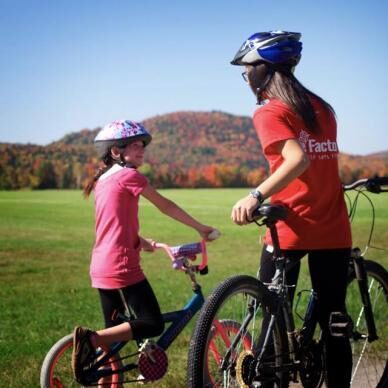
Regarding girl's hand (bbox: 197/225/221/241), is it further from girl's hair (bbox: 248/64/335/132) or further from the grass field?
the grass field

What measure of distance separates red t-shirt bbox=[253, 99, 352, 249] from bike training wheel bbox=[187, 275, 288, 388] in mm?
311

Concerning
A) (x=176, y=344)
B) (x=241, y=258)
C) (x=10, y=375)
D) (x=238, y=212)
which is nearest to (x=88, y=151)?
(x=241, y=258)

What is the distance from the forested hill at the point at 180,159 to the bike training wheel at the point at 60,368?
12.8 feet

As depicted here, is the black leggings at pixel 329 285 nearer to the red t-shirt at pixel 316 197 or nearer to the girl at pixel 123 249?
the red t-shirt at pixel 316 197

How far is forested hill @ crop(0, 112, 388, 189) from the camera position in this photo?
292 inches

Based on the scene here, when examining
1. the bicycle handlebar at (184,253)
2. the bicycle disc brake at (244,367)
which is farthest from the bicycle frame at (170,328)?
the bicycle disc brake at (244,367)

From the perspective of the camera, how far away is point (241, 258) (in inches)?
379

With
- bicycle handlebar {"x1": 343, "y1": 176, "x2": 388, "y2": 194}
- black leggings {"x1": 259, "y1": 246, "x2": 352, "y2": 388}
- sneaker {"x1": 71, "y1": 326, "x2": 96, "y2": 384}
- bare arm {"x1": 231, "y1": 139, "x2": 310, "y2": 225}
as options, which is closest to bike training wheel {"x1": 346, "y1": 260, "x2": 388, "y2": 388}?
black leggings {"x1": 259, "y1": 246, "x2": 352, "y2": 388}

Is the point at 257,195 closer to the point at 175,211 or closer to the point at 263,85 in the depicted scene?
the point at 263,85

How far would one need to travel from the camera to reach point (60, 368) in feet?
9.64

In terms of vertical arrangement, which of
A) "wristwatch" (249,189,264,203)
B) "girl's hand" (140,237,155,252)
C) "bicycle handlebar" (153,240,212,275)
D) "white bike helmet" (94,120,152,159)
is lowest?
"bicycle handlebar" (153,240,212,275)

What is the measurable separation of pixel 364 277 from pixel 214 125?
10.6 metres

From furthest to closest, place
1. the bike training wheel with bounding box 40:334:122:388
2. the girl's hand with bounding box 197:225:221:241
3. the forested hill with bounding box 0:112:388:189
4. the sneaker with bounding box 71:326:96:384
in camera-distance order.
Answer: the forested hill with bounding box 0:112:388:189 → the girl's hand with bounding box 197:225:221:241 → the bike training wheel with bounding box 40:334:122:388 → the sneaker with bounding box 71:326:96:384

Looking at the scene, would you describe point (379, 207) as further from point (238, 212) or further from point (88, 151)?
point (238, 212)
